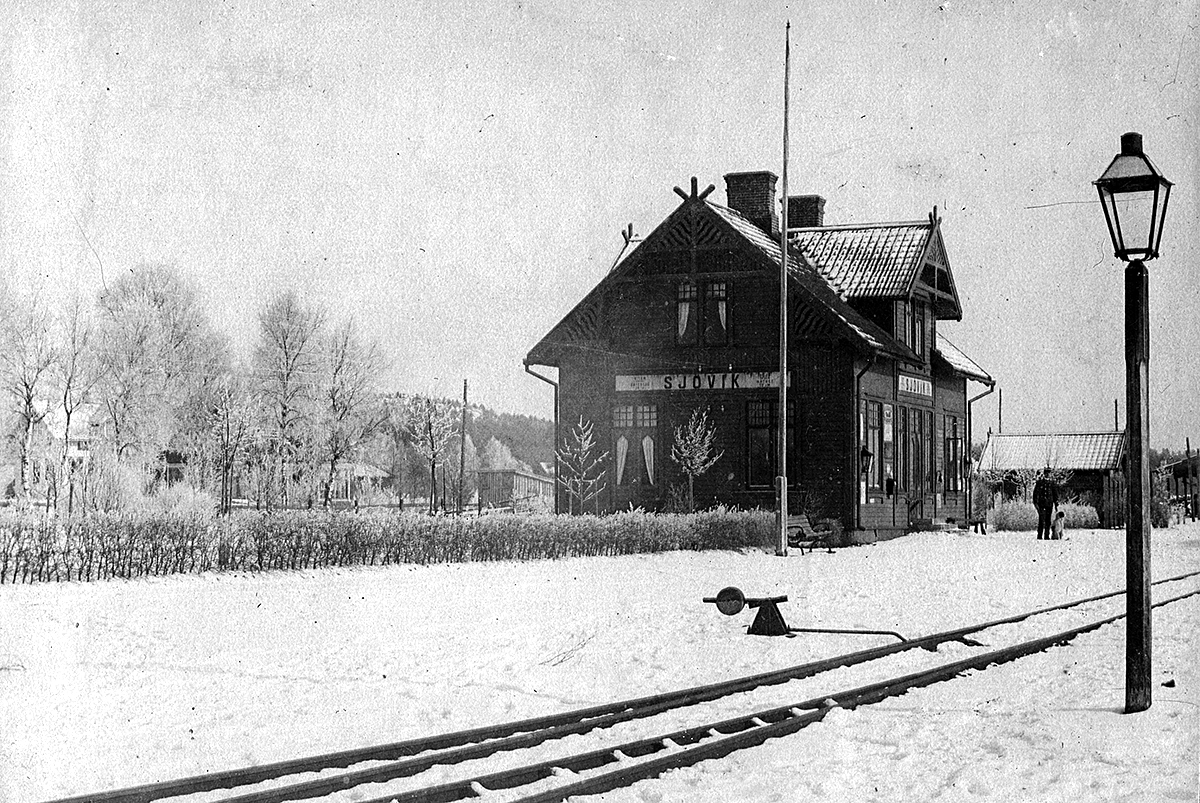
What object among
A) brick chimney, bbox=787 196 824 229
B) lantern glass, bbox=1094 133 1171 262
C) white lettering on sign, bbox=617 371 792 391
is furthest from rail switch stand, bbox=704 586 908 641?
brick chimney, bbox=787 196 824 229

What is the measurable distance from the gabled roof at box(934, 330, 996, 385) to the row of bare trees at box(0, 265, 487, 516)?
15.6 m

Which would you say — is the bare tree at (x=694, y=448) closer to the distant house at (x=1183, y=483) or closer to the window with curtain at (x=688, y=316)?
the window with curtain at (x=688, y=316)

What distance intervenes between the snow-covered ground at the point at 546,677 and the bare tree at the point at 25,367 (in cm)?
515

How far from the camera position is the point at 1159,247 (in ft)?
31.4

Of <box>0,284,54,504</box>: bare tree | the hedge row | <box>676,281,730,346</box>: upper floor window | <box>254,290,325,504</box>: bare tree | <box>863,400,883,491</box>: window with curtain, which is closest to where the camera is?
the hedge row

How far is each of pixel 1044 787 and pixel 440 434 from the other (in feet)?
119

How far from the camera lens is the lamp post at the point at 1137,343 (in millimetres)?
9492

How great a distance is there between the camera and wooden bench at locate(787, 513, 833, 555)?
87.4 feet

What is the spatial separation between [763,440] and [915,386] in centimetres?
709

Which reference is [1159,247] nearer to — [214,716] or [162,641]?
[214,716]

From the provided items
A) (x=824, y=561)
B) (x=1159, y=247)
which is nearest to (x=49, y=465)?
(x=824, y=561)

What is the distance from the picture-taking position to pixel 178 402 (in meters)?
38.2

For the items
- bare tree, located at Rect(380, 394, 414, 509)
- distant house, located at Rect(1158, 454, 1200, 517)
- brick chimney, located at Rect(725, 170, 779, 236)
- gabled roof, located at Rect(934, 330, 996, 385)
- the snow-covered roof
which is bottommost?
distant house, located at Rect(1158, 454, 1200, 517)

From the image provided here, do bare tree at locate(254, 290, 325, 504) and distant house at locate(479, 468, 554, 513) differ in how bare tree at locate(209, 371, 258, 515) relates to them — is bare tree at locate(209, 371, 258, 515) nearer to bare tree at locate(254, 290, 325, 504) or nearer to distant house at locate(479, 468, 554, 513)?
bare tree at locate(254, 290, 325, 504)
